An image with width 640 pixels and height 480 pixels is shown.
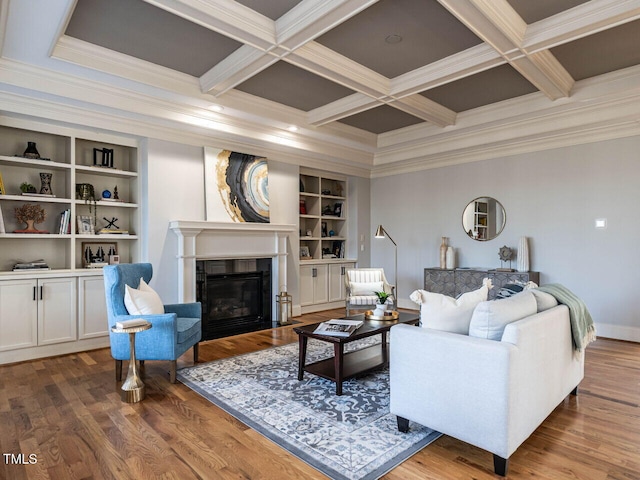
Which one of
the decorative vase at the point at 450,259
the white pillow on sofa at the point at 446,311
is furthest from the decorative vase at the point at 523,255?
the white pillow on sofa at the point at 446,311

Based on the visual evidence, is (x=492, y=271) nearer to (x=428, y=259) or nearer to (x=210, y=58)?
(x=428, y=259)

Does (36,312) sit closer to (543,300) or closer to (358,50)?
(358,50)

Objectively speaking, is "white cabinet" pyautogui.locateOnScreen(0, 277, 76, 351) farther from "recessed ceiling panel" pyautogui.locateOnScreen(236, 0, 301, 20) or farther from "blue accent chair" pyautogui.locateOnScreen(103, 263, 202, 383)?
"recessed ceiling panel" pyautogui.locateOnScreen(236, 0, 301, 20)

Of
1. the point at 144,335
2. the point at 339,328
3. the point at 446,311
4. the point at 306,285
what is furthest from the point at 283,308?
the point at 446,311

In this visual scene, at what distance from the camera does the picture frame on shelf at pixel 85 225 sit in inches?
177

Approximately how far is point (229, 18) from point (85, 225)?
2980 mm

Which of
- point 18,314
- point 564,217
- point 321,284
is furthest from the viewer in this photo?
point 321,284

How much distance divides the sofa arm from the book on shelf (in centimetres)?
82

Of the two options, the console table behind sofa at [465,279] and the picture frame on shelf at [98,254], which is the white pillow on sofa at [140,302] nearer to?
the picture frame on shelf at [98,254]

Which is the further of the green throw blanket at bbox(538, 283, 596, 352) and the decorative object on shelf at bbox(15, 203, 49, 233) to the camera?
the decorative object on shelf at bbox(15, 203, 49, 233)

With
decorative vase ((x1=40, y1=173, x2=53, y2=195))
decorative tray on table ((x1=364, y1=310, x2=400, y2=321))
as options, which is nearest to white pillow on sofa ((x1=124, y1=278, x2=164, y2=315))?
decorative vase ((x1=40, y1=173, x2=53, y2=195))

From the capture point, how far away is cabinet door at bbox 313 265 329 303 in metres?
6.77

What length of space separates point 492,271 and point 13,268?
583cm

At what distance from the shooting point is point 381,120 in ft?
19.2
